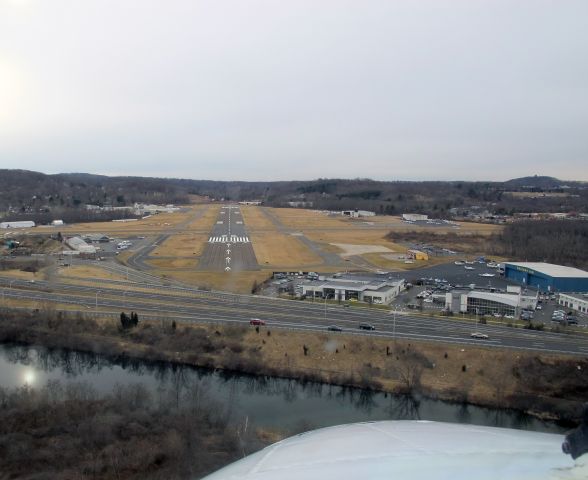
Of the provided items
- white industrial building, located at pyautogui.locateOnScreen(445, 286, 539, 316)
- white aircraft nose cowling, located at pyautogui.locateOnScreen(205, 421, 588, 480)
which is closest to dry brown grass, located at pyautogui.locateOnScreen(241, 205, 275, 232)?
white industrial building, located at pyautogui.locateOnScreen(445, 286, 539, 316)

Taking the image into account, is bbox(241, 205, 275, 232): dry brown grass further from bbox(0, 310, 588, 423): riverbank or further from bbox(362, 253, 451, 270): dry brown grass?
bbox(0, 310, 588, 423): riverbank

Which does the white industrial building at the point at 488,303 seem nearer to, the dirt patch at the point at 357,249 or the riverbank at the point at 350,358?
the riverbank at the point at 350,358

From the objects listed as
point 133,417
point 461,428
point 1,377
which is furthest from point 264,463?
point 1,377


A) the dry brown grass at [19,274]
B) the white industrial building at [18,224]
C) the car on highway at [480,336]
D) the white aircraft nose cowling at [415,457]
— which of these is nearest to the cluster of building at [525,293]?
the car on highway at [480,336]

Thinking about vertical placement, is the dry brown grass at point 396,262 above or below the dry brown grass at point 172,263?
above

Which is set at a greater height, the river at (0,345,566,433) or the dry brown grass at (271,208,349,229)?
the dry brown grass at (271,208,349,229)

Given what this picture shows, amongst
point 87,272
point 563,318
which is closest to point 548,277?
point 563,318

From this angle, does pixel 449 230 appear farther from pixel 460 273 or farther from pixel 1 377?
pixel 1 377
